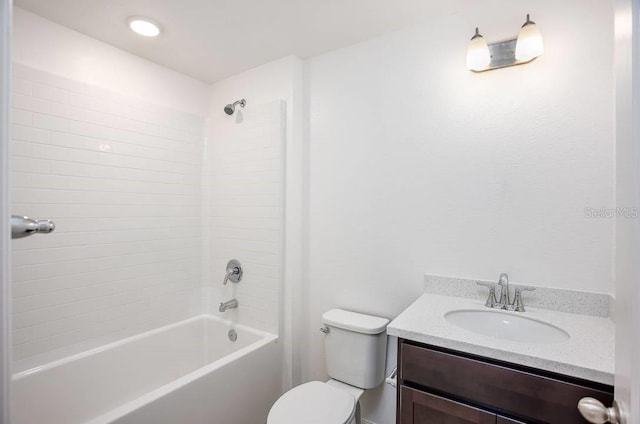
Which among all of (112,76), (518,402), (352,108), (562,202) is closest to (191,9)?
(112,76)

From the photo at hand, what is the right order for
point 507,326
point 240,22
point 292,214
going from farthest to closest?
point 292,214
point 240,22
point 507,326

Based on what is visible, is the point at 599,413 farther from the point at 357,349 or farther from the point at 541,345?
the point at 357,349

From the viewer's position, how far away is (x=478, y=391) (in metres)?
1.10

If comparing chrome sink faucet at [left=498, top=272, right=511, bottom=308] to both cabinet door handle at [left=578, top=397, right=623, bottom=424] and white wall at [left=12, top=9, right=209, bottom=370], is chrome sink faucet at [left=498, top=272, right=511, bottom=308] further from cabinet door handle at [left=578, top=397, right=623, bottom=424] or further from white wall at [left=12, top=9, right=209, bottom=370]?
white wall at [left=12, top=9, right=209, bottom=370]

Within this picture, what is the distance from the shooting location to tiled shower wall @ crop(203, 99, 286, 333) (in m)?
2.21

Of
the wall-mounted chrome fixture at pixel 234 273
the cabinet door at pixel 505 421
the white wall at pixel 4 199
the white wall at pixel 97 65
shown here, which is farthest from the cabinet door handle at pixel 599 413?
the white wall at pixel 97 65

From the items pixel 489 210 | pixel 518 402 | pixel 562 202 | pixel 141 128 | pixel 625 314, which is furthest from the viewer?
pixel 141 128

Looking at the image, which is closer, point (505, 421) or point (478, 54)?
point (505, 421)

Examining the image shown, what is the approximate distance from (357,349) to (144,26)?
222cm

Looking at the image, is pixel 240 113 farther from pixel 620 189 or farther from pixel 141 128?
pixel 620 189

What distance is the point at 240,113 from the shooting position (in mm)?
2441

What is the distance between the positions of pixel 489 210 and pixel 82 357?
96.0 inches

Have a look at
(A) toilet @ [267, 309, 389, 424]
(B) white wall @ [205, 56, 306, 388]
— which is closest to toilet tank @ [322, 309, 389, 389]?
(A) toilet @ [267, 309, 389, 424]

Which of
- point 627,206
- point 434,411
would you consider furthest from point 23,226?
point 434,411
